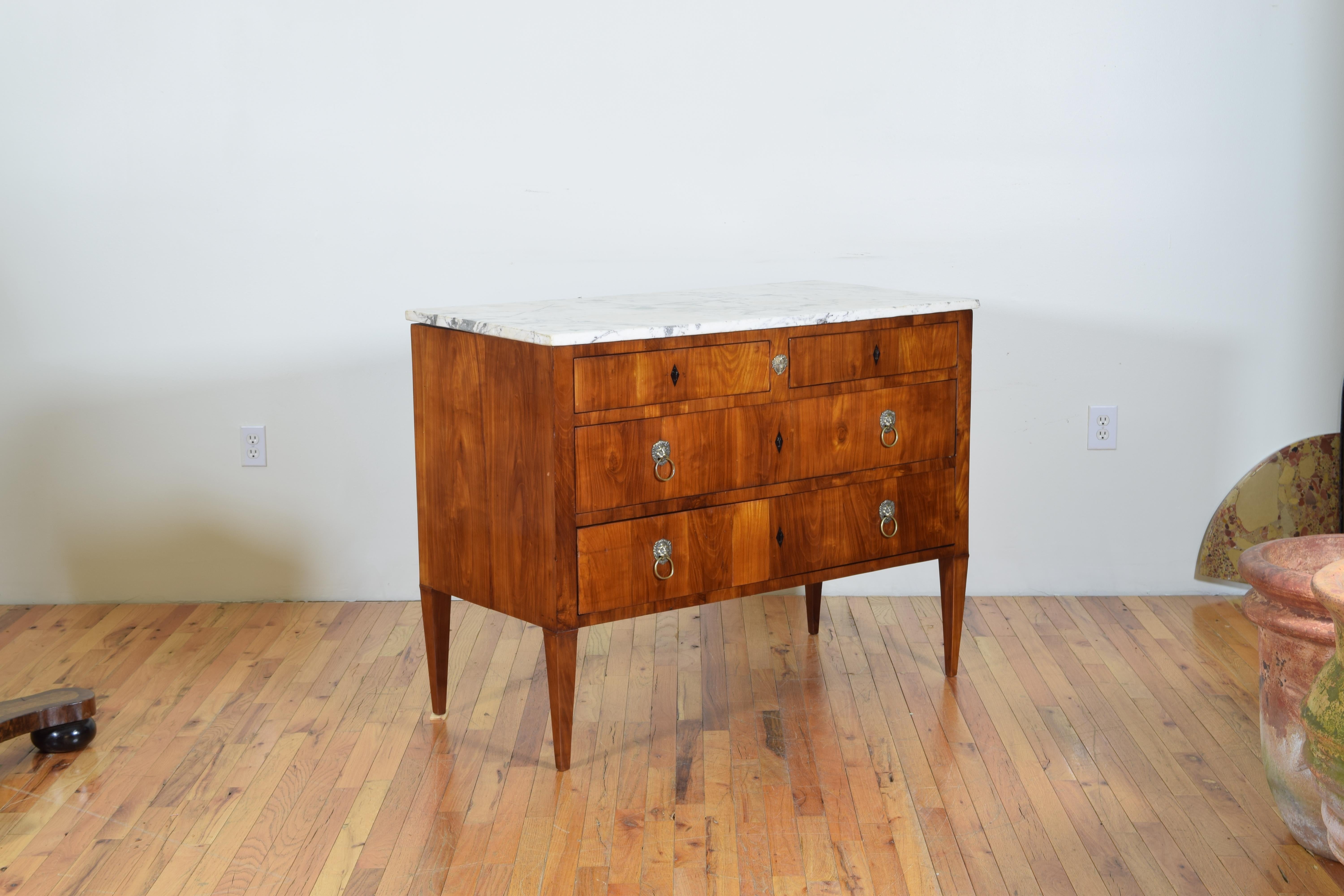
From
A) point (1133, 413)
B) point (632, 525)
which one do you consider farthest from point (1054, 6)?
point (632, 525)

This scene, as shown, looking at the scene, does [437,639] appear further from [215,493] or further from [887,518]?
[215,493]

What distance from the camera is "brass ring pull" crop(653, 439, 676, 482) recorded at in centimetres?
216

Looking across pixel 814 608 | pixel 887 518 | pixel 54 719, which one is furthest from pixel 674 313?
pixel 54 719

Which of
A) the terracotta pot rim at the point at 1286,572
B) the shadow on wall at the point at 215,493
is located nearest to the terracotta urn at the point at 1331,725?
Answer: the terracotta pot rim at the point at 1286,572

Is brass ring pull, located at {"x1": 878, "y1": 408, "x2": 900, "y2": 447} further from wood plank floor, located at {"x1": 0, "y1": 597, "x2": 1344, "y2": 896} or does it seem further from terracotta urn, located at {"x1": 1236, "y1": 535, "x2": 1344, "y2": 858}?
terracotta urn, located at {"x1": 1236, "y1": 535, "x2": 1344, "y2": 858}

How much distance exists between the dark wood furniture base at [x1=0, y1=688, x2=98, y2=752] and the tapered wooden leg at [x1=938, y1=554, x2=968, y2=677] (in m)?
1.60

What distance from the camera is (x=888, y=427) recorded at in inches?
95.8

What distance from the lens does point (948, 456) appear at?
99.9 inches

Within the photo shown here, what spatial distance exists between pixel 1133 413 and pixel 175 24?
2403 millimetres

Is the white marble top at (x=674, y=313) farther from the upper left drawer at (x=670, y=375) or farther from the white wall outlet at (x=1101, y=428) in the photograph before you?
the white wall outlet at (x=1101, y=428)

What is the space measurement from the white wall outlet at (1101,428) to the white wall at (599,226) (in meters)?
0.02

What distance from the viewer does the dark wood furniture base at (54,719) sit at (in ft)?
7.27

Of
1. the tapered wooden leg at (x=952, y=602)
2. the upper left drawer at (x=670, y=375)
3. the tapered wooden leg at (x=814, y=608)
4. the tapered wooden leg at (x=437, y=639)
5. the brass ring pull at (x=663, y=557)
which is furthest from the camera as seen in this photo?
the tapered wooden leg at (x=814, y=608)

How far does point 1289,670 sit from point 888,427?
2.71 feet
